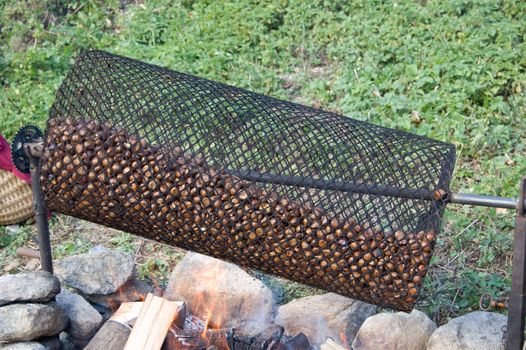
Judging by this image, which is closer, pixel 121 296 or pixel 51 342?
pixel 51 342

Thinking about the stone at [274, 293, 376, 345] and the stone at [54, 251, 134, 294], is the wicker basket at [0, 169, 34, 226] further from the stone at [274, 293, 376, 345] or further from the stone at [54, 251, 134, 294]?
the stone at [274, 293, 376, 345]

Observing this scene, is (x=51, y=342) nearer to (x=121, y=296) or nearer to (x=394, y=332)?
Result: (x=121, y=296)

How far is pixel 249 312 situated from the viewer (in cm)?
434

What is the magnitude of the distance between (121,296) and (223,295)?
0.50m

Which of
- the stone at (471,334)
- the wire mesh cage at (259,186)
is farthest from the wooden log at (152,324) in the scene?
the stone at (471,334)

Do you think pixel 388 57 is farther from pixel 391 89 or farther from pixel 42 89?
pixel 42 89

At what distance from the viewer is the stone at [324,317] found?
4.17 metres

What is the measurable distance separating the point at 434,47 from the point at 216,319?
10.3ft

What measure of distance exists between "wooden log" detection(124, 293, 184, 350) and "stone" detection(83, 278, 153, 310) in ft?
1.51

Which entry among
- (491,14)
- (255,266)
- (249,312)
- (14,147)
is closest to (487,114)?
(491,14)

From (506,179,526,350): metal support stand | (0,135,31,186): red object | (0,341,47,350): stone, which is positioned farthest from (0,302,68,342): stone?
(506,179,526,350): metal support stand

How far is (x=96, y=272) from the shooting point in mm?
4355

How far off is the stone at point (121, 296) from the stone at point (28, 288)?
44 centimetres

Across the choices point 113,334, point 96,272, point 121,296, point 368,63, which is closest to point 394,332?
point 113,334
